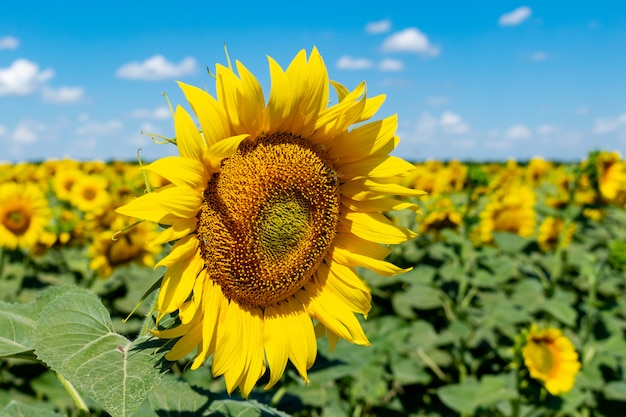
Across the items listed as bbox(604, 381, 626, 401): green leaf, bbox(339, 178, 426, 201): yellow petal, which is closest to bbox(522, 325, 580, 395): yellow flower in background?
bbox(604, 381, 626, 401): green leaf

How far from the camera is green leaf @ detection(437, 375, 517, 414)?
3977 mm

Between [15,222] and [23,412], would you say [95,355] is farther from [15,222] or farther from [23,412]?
[15,222]

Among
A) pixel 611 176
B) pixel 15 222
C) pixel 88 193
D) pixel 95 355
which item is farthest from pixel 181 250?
pixel 611 176

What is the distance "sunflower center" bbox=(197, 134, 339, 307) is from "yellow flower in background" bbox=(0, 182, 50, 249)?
14.1ft

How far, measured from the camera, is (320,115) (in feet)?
5.80

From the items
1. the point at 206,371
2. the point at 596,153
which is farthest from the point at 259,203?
the point at 596,153

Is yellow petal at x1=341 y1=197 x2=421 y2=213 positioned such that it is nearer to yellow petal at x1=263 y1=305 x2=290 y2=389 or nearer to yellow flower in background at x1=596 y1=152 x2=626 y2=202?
yellow petal at x1=263 y1=305 x2=290 y2=389

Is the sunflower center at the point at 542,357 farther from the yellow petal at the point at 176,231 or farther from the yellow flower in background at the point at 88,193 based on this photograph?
the yellow flower in background at the point at 88,193

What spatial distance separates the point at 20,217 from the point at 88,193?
120 centimetres

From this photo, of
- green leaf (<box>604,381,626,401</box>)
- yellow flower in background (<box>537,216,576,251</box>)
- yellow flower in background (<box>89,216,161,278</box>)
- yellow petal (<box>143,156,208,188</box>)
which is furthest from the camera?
yellow flower in background (<box>537,216,576,251</box>)

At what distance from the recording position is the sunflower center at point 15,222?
5.63 m

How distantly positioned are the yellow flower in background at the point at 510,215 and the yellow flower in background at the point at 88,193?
13.6ft

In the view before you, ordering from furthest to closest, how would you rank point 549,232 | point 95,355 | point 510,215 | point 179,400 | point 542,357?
point 549,232, point 510,215, point 542,357, point 179,400, point 95,355

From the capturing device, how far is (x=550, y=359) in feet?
13.5
